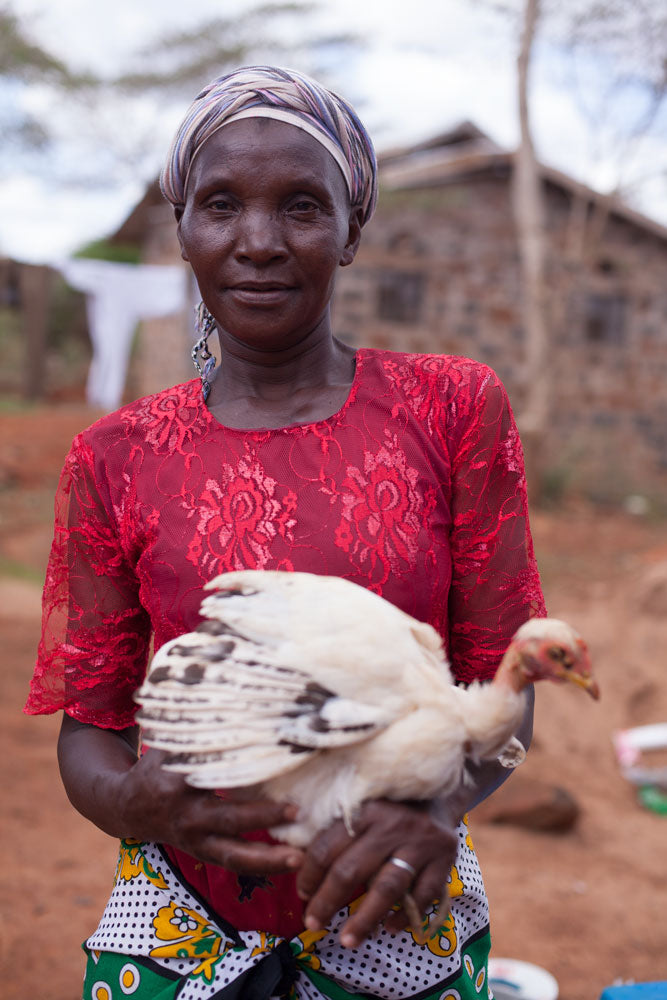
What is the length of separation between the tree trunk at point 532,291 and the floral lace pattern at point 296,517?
10.3 metres

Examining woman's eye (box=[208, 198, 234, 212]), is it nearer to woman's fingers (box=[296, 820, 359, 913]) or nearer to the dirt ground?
woman's fingers (box=[296, 820, 359, 913])

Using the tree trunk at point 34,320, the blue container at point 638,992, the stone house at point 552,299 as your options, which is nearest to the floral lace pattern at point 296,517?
the blue container at point 638,992

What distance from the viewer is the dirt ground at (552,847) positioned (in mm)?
3646

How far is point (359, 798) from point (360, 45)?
16.7m

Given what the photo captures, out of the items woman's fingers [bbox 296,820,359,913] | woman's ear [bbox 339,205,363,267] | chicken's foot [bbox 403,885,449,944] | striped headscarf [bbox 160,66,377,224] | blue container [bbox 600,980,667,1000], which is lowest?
blue container [bbox 600,980,667,1000]

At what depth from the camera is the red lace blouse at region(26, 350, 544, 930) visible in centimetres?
149

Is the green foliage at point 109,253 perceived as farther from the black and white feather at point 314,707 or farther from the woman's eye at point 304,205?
the black and white feather at point 314,707

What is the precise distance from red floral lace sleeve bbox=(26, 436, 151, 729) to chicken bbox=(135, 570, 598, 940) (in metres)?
0.41

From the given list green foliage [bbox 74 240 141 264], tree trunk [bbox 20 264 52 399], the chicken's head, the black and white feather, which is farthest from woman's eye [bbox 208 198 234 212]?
green foliage [bbox 74 240 141 264]

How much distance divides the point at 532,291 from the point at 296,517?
446 inches

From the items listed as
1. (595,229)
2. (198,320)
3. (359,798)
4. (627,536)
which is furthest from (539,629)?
(595,229)

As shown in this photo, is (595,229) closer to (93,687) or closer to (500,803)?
(500,803)

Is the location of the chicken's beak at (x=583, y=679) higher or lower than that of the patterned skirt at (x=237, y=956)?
higher

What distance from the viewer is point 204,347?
1781 mm
